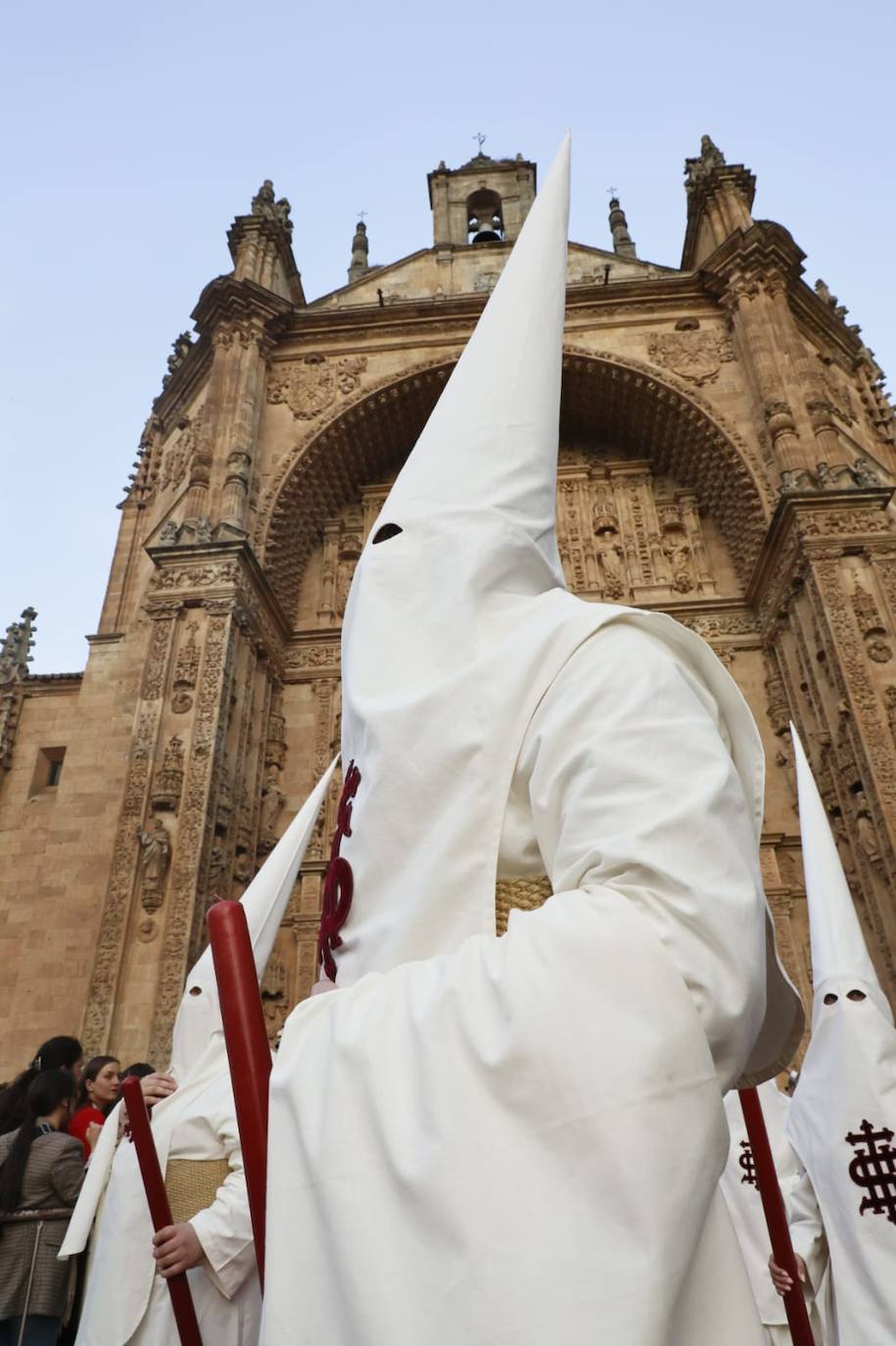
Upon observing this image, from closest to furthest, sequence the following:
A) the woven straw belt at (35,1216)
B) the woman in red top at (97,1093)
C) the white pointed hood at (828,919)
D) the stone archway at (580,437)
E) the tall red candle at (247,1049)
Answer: the tall red candle at (247,1049), the woven straw belt at (35,1216), the white pointed hood at (828,919), the woman in red top at (97,1093), the stone archway at (580,437)

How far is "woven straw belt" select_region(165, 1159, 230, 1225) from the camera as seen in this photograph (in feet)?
8.73

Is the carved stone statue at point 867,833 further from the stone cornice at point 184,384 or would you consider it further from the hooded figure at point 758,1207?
the stone cornice at point 184,384

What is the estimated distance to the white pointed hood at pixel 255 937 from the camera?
325 cm

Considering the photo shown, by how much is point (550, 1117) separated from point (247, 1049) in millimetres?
299

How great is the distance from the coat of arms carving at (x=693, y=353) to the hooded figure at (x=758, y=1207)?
983 cm

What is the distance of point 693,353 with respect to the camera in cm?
1184

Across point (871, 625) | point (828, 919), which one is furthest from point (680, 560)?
point (828, 919)

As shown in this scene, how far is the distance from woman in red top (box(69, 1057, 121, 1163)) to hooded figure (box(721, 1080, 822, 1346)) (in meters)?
2.82

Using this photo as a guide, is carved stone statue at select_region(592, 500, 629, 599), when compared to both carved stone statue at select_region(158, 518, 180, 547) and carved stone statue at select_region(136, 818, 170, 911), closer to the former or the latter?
carved stone statue at select_region(158, 518, 180, 547)

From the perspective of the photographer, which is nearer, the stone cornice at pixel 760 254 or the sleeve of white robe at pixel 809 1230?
the sleeve of white robe at pixel 809 1230

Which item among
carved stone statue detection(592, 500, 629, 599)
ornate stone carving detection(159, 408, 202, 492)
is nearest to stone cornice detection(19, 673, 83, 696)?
ornate stone carving detection(159, 408, 202, 492)

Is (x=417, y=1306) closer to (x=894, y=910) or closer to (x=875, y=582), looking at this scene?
(x=894, y=910)

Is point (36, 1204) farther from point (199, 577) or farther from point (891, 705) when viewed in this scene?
point (891, 705)

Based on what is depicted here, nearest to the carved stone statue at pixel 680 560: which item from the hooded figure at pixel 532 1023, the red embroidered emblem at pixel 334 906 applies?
the hooded figure at pixel 532 1023
